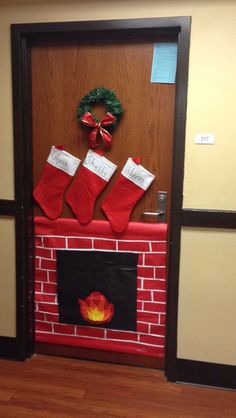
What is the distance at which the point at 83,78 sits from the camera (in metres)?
2.18

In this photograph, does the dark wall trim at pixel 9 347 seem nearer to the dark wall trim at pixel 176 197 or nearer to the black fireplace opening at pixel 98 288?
the black fireplace opening at pixel 98 288

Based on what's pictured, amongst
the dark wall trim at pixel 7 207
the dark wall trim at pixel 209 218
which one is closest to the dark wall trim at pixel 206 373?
the dark wall trim at pixel 209 218

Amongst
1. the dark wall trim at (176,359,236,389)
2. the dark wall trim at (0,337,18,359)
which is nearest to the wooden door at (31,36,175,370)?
the dark wall trim at (176,359,236,389)

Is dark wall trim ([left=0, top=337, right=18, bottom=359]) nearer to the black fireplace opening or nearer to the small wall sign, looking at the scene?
the black fireplace opening

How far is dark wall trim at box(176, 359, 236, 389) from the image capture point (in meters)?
2.14

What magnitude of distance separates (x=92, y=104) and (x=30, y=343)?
1.58m

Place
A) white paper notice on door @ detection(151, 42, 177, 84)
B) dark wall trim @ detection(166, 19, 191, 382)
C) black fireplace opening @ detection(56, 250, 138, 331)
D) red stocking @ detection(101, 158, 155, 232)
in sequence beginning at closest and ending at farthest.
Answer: dark wall trim @ detection(166, 19, 191, 382)
white paper notice on door @ detection(151, 42, 177, 84)
red stocking @ detection(101, 158, 155, 232)
black fireplace opening @ detection(56, 250, 138, 331)

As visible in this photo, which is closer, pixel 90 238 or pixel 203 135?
pixel 203 135

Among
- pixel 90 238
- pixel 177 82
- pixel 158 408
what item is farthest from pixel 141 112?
pixel 158 408

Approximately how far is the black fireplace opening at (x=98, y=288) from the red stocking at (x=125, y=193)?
0.73ft

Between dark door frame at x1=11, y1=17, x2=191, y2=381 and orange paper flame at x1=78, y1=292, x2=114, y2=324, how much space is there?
1.18ft

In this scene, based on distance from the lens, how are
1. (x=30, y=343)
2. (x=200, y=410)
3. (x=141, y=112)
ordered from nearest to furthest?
(x=200, y=410), (x=141, y=112), (x=30, y=343)

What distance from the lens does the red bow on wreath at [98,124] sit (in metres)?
2.13

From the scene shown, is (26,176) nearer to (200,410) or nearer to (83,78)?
(83,78)
